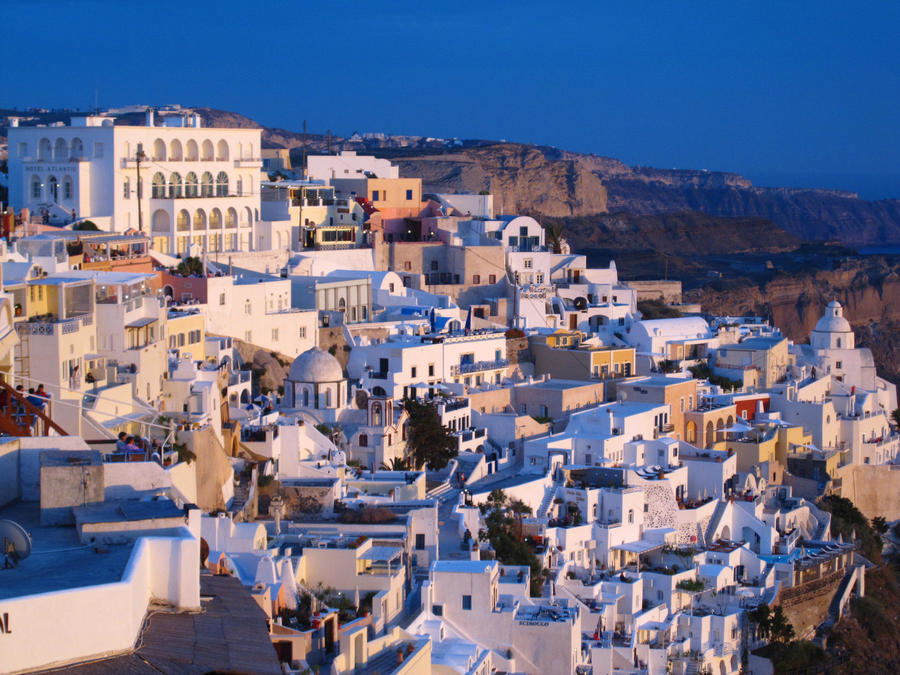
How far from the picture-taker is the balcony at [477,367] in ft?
99.6

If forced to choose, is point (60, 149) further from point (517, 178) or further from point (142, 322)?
point (517, 178)

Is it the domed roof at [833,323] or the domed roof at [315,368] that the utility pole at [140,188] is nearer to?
the domed roof at [315,368]

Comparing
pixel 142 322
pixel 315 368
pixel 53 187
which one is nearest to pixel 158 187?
pixel 53 187

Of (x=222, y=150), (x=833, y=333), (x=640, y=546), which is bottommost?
(x=640, y=546)

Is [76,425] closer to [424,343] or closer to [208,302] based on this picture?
[208,302]

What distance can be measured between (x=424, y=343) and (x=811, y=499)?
32.0 feet

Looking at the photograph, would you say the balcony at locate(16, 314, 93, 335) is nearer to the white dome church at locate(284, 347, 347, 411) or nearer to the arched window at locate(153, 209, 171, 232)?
the white dome church at locate(284, 347, 347, 411)

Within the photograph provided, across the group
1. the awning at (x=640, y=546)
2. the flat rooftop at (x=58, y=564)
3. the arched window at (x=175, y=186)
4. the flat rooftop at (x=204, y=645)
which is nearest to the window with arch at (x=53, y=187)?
the arched window at (x=175, y=186)

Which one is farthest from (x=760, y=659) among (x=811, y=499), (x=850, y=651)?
(x=811, y=499)

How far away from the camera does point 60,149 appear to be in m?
33.3

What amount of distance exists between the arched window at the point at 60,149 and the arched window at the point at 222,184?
3.88m

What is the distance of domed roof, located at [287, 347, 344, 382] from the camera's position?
1043 inches

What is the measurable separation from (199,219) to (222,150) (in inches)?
104

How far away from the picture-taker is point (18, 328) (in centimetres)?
1827
